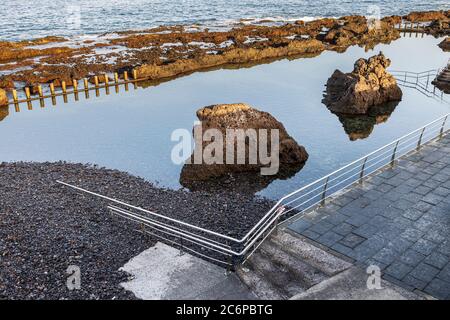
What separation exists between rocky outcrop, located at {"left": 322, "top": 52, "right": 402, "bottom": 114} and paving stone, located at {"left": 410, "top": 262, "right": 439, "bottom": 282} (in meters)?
24.8

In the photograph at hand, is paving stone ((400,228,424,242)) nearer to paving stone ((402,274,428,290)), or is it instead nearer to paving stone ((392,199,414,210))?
paving stone ((392,199,414,210))

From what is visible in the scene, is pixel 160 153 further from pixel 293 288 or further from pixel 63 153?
pixel 293 288

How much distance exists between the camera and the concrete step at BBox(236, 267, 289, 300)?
10.6 m

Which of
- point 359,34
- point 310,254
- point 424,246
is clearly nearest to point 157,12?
point 359,34

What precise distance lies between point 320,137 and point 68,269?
67.7ft

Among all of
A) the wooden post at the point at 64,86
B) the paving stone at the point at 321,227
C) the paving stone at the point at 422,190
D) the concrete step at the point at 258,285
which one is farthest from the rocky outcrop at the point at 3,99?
the paving stone at the point at 422,190

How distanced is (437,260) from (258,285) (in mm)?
5086

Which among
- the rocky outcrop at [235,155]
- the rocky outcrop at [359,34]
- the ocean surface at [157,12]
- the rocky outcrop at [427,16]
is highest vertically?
the ocean surface at [157,12]

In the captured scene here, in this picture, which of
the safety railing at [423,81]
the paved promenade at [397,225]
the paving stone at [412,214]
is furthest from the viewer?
the safety railing at [423,81]

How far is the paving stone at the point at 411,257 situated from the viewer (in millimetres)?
11477

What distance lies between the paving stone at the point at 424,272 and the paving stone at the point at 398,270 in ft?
0.57

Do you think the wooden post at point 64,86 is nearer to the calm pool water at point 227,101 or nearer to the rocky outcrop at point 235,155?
the calm pool water at point 227,101

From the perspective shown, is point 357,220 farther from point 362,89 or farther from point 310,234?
point 362,89

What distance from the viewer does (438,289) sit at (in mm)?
10414
